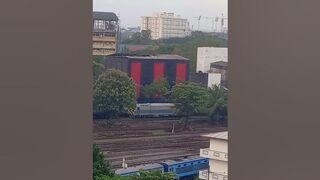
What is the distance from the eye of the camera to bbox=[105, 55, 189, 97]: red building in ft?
6.68

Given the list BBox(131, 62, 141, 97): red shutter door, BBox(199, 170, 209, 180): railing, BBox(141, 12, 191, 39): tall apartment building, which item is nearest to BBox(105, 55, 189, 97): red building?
BBox(131, 62, 141, 97): red shutter door

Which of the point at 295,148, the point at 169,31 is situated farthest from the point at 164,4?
the point at 295,148

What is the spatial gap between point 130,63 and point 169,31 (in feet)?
0.76

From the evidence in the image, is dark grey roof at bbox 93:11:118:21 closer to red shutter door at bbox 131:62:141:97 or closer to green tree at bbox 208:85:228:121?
red shutter door at bbox 131:62:141:97

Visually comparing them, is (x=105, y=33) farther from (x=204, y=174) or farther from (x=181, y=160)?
(x=204, y=174)

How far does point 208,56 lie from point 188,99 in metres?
0.22

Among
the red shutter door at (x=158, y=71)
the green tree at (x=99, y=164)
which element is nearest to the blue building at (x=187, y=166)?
the green tree at (x=99, y=164)

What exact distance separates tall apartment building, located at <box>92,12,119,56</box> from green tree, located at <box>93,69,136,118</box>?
97mm

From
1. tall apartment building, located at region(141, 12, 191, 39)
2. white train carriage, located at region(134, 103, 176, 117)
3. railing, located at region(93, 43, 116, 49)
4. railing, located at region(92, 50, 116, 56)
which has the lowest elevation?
white train carriage, located at region(134, 103, 176, 117)

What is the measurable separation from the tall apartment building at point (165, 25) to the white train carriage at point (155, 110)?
0.31 metres

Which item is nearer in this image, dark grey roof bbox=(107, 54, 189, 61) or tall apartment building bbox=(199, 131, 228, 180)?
→ dark grey roof bbox=(107, 54, 189, 61)

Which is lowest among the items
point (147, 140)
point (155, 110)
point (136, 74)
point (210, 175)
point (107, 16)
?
point (210, 175)

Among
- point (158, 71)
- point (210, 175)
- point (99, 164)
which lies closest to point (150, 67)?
point (158, 71)

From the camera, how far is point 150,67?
2.07 metres
